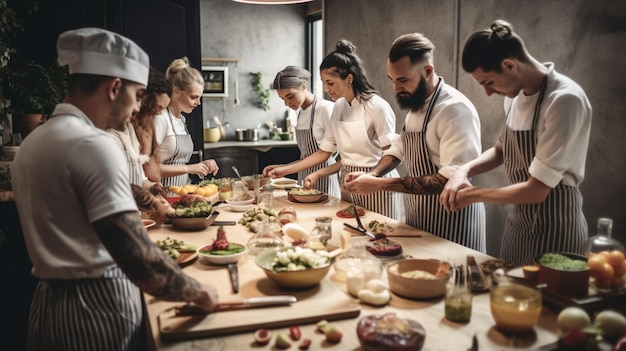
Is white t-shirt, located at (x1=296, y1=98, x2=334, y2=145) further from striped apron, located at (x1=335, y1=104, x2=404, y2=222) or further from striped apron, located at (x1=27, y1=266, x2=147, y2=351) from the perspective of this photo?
striped apron, located at (x1=27, y1=266, x2=147, y2=351)

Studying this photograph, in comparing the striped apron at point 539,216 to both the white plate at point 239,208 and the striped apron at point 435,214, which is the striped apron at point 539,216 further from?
the white plate at point 239,208

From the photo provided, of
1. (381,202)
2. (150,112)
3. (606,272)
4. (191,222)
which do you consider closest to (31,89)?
(150,112)

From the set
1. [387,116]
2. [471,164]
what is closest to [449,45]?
[387,116]

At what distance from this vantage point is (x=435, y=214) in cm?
271

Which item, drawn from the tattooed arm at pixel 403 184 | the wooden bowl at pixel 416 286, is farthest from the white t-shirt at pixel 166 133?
the wooden bowl at pixel 416 286

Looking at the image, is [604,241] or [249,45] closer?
[604,241]

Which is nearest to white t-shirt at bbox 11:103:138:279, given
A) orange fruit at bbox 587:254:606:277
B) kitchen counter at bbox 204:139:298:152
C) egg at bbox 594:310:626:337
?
egg at bbox 594:310:626:337

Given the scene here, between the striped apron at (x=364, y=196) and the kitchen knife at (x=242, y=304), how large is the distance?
1697mm

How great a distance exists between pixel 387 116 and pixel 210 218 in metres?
1.47

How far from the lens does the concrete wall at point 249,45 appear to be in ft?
26.1

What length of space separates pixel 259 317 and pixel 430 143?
1.61 meters

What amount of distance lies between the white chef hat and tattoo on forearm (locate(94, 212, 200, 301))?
1.47ft

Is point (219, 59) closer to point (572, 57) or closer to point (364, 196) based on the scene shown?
point (364, 196)

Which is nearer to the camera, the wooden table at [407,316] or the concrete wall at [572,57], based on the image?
the wooden table at [407,316]
